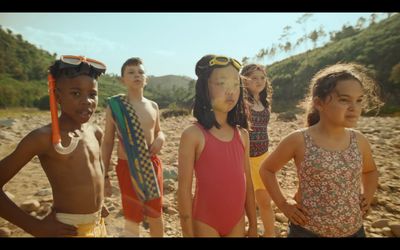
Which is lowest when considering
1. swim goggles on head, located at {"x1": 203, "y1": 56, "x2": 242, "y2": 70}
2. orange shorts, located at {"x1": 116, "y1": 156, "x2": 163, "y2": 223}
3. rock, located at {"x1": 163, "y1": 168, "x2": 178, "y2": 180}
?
rock, located at {"x1": 163, "y1": 168, "x2": 178, "y2": 180}

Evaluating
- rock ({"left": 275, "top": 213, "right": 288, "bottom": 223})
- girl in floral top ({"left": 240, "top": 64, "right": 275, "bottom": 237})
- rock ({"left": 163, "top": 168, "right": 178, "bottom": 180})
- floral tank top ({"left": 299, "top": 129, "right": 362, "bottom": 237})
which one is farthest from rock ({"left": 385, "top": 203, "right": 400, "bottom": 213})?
rock ({"left": 163, "top": 168, "right": 178, "bottom": 180})

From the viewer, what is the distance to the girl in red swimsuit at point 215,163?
2189 millimetres

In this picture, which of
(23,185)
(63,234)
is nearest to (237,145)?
(63,234)

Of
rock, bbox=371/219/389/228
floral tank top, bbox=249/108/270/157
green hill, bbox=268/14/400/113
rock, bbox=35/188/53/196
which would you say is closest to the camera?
floral tank top, bbox=249/108/270/157

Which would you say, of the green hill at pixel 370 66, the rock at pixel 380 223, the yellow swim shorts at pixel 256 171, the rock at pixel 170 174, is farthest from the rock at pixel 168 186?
the green hill at pixel 370 66

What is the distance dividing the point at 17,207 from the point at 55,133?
48cm

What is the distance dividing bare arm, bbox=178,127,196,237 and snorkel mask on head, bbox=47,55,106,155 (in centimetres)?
76

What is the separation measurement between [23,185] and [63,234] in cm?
536

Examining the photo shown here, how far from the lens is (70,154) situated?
201 cm

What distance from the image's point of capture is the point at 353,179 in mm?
2250

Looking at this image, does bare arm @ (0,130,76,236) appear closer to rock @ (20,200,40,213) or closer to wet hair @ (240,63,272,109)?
wet hair @ (240,63,272,109)

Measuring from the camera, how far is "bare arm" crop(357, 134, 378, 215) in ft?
7.80
